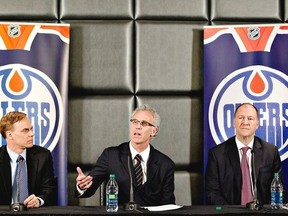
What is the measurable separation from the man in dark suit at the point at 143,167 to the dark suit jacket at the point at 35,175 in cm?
21

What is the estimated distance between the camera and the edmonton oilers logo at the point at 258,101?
444 centimetres

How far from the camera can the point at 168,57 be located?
461 centimetres

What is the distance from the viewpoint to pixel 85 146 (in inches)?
179

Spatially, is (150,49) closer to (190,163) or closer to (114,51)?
(114,51)

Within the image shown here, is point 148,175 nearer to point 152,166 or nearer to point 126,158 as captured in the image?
point 152,166

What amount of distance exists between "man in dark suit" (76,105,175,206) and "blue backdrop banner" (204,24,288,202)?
17.8 inches

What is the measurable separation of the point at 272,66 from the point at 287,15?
47cm

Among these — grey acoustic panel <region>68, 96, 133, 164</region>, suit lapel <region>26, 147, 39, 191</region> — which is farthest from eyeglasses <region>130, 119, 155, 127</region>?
suit lapel <region>26, 147, 39, 191</region>

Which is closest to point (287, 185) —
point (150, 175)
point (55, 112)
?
point (150, 175)

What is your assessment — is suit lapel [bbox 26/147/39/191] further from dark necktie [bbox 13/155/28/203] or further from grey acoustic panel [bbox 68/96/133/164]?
grey acoustic panel [bbox 68/96/133/164]

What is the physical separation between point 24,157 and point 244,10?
192 cm

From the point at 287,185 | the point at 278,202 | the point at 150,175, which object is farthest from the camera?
the point at 287,185

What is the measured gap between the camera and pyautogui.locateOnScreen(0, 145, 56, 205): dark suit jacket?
13.6ft

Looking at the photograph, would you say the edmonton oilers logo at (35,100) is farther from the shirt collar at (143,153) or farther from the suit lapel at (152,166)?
the suit lapel at (152,166)
